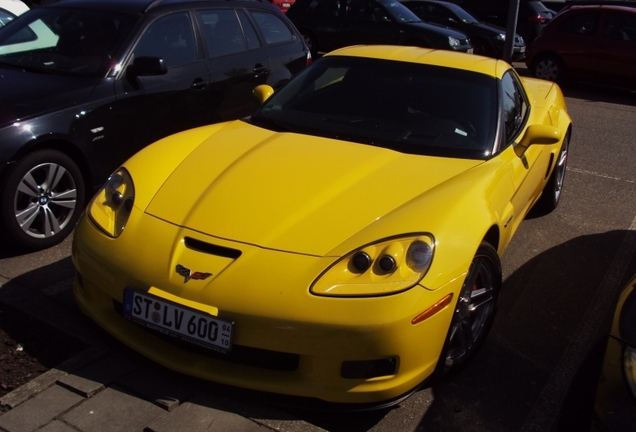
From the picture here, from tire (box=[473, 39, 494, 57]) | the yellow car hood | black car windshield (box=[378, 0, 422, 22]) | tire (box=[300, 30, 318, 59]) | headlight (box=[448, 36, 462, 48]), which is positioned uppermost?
the yellow car hood

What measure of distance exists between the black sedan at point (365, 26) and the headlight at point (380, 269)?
1033 cm

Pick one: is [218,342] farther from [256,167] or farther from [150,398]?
[256,167]

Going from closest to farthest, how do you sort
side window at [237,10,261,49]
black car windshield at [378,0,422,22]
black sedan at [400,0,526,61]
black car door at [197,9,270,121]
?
black car door at [197,9,270,121]
side window at [237,10,261,49]
black car windshield at [378,0,422,22]
black sedan at [400,0,526,61]

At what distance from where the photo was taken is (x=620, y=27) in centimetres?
1166

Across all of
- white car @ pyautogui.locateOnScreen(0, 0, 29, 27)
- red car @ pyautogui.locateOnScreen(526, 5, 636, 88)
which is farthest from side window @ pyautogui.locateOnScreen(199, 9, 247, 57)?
red car @ pyautogui.locateOnScreen(526, 5, 636, 88)

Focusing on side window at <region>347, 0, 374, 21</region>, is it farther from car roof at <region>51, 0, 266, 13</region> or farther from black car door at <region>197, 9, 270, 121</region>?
car roof at <region>51, 0, 266, 13</region>

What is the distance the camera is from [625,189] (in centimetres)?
654

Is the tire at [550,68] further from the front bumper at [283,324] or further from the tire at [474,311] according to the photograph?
the front bumper at [283,324]

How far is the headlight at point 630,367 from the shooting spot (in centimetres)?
231

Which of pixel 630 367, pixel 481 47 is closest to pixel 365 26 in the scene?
pixel 481 47

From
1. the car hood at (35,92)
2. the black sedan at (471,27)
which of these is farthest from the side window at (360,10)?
the car hood at (35,92)

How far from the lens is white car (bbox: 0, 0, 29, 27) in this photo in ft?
26.0

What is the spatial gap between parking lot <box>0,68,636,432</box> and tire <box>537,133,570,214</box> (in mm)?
96

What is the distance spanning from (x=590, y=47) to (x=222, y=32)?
7.98 metres
